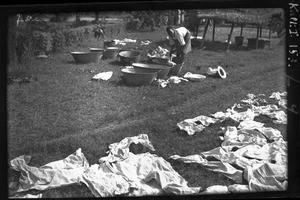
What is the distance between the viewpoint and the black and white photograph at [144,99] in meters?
2.01

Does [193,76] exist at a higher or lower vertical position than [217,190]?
higher

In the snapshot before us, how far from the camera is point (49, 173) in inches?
78.9

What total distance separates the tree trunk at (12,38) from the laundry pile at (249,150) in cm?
106

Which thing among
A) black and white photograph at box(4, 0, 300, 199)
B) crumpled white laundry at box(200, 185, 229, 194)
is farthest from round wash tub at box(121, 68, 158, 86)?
crumpled white laundry at box(200, 185, 229, 194)

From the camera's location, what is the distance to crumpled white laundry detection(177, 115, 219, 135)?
2.10 metres

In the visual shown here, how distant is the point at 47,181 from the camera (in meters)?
1.99

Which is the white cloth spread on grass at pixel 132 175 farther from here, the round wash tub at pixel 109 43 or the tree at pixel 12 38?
the tree at pixel 12 38

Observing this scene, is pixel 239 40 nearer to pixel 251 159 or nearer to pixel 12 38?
pixel 251 159

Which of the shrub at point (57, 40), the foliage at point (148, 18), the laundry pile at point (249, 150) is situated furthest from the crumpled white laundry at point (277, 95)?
the shrub at point (57, 40)

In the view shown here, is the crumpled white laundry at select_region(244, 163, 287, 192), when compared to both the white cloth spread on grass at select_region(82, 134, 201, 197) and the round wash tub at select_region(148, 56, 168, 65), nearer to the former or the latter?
the white cloth spread on grass at select_region(82, 134, 201, 197)

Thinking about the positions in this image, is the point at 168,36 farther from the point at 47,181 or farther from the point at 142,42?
the point at 47,181

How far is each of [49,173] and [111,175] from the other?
35cm

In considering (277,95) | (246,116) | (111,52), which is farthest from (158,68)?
(277,95)

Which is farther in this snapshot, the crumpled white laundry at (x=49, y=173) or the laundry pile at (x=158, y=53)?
A: the laundry pile at (x=158, y=53)
